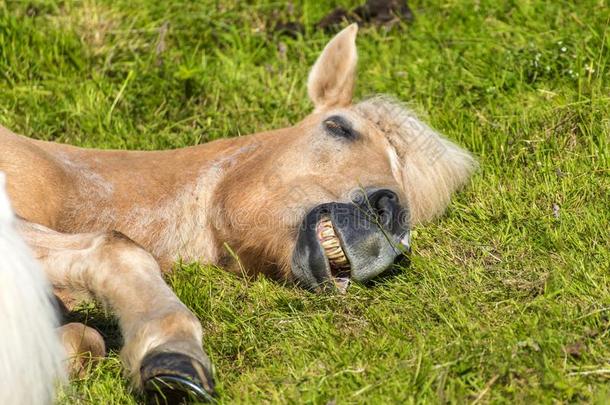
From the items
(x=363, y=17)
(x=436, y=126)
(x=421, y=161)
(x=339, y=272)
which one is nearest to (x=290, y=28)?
(x=363, y=17)

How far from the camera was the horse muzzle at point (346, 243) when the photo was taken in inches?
181

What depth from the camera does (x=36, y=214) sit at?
4.88 m

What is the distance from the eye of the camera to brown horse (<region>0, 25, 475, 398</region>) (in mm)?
4379

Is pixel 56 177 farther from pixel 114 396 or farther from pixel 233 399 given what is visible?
pixel 233 399

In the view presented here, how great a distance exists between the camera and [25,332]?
12.3 ft

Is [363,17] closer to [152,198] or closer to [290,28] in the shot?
[290,28]

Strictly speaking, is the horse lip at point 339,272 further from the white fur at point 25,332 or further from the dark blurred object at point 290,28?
the dark blurred object at point 290,28

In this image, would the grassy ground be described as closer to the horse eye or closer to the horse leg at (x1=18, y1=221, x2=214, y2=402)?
the horse leg at (x1=18, y1=221, x2=214, y2=402)

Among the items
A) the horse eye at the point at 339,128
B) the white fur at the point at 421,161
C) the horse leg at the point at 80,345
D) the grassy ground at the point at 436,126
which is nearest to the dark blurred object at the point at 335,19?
the grassy ground at the point at 436,126

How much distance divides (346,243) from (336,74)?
1608 millimetres

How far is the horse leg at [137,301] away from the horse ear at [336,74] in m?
1.87

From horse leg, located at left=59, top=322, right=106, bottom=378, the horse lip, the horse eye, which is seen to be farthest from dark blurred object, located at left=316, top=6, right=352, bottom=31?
horse leg, located at left=59, top=322, right=106, bottom=378

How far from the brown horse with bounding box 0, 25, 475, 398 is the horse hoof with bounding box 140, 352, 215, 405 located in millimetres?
373

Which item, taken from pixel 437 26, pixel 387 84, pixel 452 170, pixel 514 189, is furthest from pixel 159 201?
pixel 437 26
